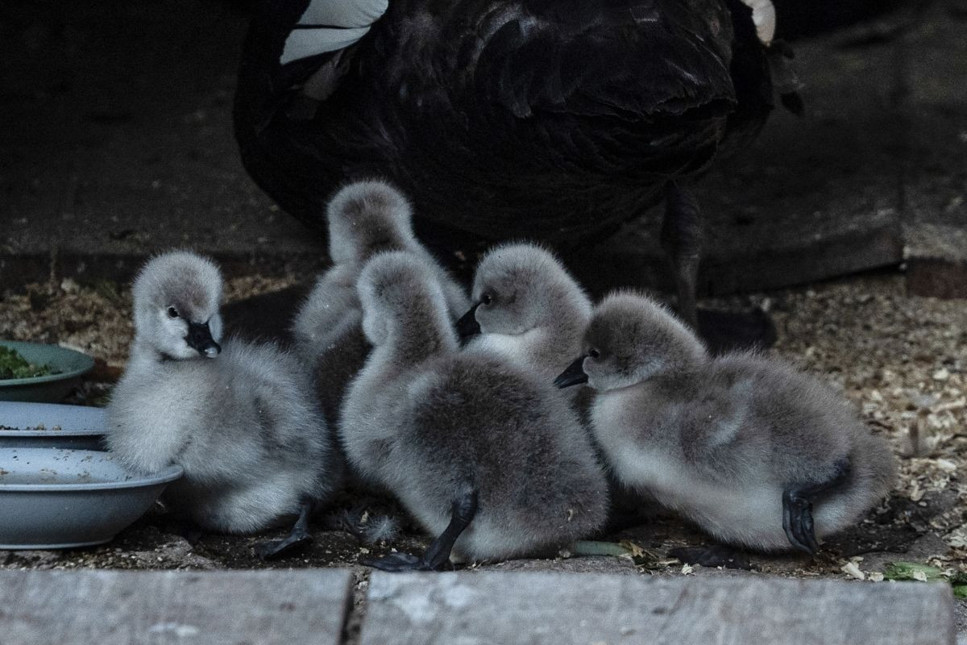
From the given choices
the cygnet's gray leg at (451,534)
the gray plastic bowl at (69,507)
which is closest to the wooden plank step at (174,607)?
the gray plastic bowl at (69,507)

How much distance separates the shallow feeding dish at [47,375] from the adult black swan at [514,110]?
0.74m

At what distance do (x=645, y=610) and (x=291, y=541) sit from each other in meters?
0.90

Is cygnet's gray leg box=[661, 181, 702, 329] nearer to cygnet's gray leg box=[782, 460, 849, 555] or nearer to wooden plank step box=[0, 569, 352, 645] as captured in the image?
cygnet's gray leg box=[782, 460, 849, 555]

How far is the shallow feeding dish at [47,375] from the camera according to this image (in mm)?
2607

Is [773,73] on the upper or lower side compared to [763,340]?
upper

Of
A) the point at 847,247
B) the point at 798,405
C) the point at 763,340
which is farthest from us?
the point at 847,247

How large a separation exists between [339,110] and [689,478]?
137 cm

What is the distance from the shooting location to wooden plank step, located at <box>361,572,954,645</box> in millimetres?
1482

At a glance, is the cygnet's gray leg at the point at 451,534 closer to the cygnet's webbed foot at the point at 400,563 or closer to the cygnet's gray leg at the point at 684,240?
the cygnet's webbed foot at the point at 400,563

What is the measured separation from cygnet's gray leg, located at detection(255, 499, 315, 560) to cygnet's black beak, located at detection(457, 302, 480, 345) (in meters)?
0.45

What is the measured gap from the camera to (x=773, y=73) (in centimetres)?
327

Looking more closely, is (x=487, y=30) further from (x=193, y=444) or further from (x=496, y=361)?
(x=193, y=444)

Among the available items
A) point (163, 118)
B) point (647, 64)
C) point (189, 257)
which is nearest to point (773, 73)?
point (647, 64)

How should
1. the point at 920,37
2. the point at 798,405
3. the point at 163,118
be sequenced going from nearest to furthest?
the point at 798,405 < the point at 163,118 < the point at 920,37
